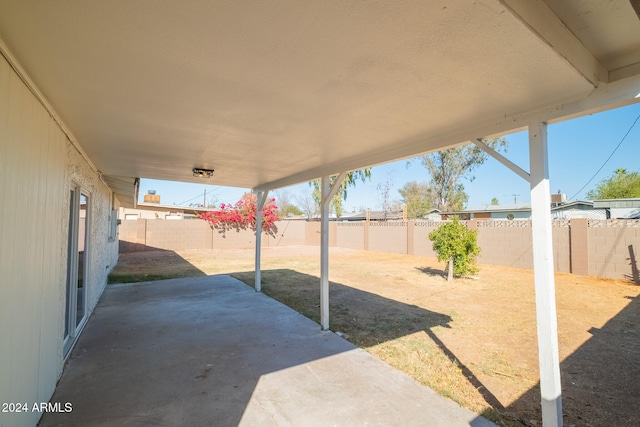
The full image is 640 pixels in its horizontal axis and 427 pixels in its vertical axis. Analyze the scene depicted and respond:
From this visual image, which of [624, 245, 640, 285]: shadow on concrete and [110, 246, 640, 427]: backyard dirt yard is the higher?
[624, 245, 640, 285]: shadow on concrete

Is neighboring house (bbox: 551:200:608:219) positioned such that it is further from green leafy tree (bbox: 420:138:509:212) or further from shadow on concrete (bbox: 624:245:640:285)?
shadow on concrete (bbox: 624:245:640:285)

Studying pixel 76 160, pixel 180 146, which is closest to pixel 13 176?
pixel 180 146

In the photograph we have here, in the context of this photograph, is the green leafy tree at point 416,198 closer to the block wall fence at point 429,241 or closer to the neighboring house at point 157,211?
the block wall fence at point 429,241

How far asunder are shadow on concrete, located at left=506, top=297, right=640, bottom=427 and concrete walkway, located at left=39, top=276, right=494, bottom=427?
2.68 ft

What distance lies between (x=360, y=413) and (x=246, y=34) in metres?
2.65

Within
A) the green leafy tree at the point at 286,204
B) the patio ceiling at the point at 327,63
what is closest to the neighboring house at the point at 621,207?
the patio ceiling at the point at 327,63

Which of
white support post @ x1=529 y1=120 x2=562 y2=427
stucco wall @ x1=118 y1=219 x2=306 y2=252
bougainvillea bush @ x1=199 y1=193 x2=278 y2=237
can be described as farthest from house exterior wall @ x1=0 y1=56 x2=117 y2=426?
bougainvillea bush @ x1=199 y1=193 x2=278 y2=237

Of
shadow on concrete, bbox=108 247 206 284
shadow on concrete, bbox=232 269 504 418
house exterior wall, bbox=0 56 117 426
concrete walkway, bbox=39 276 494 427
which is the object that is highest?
house exterior wall, bbox=0 56 117 426

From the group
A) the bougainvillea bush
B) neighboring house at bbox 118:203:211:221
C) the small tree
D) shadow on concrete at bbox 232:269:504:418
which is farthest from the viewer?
neighboring house at bbox 118:203:211:221

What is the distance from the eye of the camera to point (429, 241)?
1218 centimetres

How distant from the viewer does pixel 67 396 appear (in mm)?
2471

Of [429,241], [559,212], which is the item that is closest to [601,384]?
[429,241]

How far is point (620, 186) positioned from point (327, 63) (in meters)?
30.4

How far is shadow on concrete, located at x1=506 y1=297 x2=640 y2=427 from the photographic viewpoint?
7.55 feet
